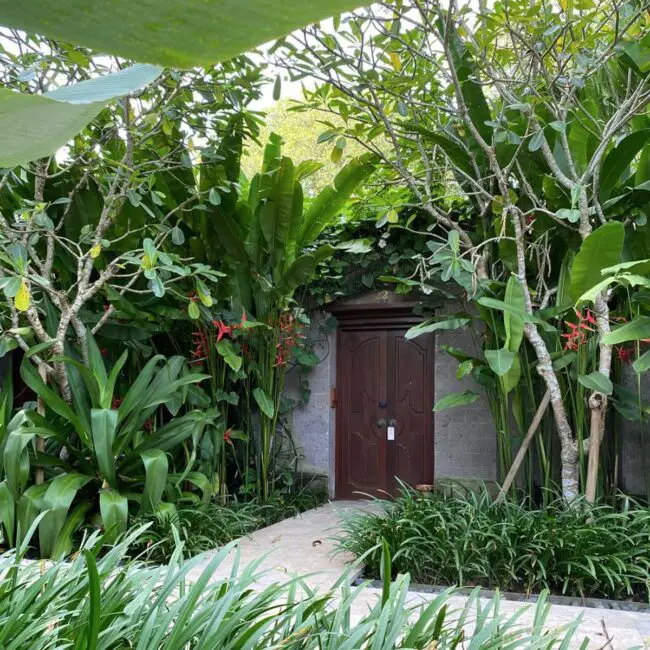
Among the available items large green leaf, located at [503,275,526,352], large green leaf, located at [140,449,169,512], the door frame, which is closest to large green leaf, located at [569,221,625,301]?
large green leaf, located at [503,275,526,352]

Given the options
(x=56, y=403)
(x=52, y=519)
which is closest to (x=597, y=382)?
(x=52, y=519)

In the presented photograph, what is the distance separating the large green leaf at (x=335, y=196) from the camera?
425 centimetres

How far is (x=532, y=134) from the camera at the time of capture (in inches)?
125

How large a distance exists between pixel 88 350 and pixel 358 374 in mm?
2451

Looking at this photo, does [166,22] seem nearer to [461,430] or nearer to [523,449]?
[523,449]

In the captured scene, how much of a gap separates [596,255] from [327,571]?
1.91m

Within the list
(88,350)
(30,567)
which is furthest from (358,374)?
(30,567)

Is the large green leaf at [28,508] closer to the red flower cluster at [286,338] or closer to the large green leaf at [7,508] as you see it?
the large green leaf at [7,508]

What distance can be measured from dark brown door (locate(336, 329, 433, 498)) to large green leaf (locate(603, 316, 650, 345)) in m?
2.41

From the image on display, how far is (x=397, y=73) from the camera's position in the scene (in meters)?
3.43

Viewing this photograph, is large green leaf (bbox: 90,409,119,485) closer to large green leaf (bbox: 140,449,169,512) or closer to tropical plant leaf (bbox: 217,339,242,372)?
large green leaf (bbox: 140,449,169,512)

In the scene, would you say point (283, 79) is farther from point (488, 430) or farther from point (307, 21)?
point (307, 21)

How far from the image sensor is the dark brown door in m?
5.22

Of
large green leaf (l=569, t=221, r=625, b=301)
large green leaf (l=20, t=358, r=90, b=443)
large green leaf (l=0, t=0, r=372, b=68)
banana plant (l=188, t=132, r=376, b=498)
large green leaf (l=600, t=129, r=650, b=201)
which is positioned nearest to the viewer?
large green leaf (l=0, t=0, r=372, b=68)
